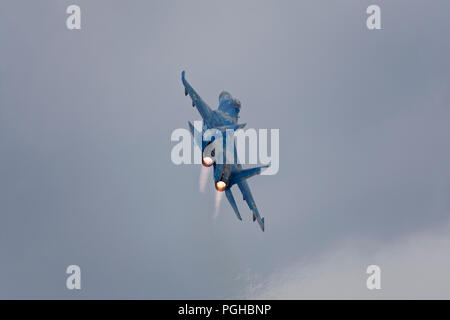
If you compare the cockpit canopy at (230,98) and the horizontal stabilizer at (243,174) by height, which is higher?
the cockpit canopy at (230,98)

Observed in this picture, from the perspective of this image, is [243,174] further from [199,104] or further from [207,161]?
[199,104]

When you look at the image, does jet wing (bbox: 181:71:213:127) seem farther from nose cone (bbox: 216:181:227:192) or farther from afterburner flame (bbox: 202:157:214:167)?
nose cone (bbox: 216:181:227:192)

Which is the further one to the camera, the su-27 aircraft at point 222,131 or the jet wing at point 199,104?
the jet wing at point 199,104

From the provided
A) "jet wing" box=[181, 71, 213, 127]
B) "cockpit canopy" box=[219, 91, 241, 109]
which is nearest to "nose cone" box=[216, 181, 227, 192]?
"jet wing" box=[181, 71, 213, 127]

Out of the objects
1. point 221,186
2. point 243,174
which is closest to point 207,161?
point 221,186

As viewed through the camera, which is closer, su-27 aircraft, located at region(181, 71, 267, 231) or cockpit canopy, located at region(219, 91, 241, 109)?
su-27 aircraft, located at region(181, 71, 267, 231)

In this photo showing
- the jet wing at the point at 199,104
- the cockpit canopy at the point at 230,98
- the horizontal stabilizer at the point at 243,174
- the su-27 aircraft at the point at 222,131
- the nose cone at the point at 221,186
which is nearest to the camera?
the horizontal stabilizer at the point at 243,174

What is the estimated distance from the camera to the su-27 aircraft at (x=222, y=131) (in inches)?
1910

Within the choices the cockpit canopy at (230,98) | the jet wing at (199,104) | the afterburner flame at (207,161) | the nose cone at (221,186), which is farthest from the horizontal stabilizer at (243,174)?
the cockpit canopy at (230,98)

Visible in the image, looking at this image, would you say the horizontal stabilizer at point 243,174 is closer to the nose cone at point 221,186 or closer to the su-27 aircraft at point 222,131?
the su-27 aircraft at point 222,131

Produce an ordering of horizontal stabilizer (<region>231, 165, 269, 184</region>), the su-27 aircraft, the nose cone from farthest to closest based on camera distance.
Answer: the nose cone
the su-27 aircraft
horizontal stabilizer (<region>231, 165, 269, 184</region>)

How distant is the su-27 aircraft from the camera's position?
4851cm
